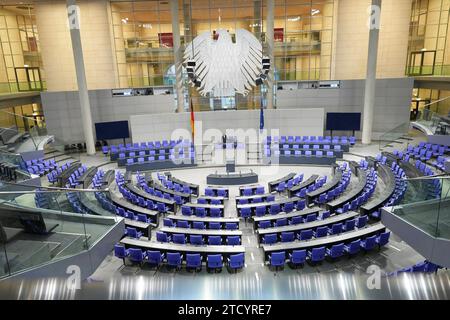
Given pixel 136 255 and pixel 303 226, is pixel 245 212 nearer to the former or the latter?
pixel 303 226

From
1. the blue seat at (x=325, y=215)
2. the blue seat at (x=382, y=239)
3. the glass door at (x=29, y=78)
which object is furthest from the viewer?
the glass door at (x=29, y=78)

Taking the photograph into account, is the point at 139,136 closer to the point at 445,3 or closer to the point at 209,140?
the point at 209,140

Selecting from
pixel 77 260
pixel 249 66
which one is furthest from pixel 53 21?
pixel 77 260

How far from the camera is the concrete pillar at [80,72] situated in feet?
69.7

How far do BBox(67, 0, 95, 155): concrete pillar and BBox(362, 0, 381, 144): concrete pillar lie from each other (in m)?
20.1

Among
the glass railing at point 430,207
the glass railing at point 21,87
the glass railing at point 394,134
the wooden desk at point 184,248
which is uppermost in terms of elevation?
the glass railing at point 21,87

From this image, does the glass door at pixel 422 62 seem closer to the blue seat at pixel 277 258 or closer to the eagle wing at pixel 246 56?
the eagle wing at pixel 246 56

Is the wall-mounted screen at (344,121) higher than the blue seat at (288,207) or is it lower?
higher

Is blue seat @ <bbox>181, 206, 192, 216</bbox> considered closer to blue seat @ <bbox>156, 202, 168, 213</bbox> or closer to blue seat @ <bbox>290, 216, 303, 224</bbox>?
blue seat @ <bbox>156, 202, 168, 213</bbox>

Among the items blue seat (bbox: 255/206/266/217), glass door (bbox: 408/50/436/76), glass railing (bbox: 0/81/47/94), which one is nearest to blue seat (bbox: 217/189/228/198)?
blue seat (bbox: 255/206/266/217)

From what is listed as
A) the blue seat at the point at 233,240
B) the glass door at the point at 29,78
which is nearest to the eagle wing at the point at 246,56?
the blue seat at the point at 233,240

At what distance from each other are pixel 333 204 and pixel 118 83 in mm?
21862

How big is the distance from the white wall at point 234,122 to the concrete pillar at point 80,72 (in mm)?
3366

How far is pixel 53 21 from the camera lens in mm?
26031
